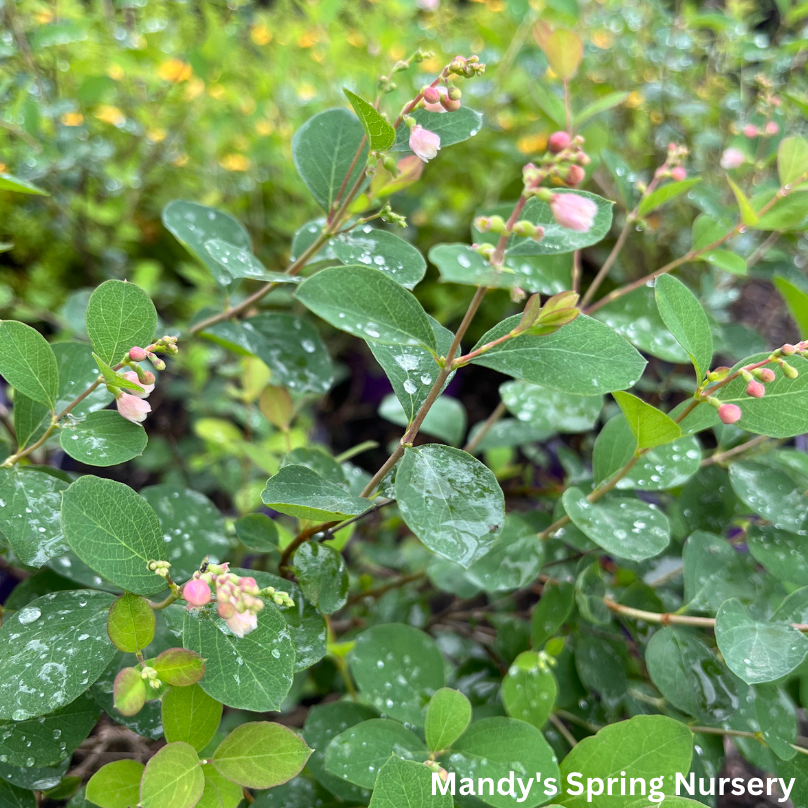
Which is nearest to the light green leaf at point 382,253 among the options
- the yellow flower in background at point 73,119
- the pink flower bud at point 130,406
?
the pink flower bud at point 130,406

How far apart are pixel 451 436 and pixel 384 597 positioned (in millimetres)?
248

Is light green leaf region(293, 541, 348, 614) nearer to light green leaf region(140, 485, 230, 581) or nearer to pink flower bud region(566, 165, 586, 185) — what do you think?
light green leaf region(140, 485, 230, 581)

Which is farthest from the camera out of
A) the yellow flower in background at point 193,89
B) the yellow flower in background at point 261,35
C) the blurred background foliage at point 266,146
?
the yellow flower in background at point 261,35

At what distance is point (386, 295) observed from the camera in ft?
1.35

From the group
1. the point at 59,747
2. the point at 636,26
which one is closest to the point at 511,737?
the point at 59,747

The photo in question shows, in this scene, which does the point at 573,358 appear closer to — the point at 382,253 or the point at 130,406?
the point at 382,253

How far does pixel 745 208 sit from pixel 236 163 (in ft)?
4.37

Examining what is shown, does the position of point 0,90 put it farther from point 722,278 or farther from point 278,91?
point 722,278

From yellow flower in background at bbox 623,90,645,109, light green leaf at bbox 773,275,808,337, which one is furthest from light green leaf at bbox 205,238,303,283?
yellow flower in background at bbox 623,90,645,109

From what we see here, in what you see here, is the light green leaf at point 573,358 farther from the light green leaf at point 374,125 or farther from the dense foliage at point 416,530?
the light green leaf at point 374,125

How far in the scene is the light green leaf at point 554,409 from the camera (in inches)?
26.2

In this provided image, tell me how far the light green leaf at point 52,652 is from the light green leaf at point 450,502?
0.25 metres

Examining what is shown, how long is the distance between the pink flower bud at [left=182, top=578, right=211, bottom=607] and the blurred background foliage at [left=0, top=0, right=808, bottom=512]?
647 mm

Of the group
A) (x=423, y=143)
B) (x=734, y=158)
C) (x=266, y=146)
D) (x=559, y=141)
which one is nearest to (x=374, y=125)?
(x=423, y=143)
